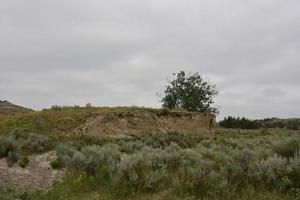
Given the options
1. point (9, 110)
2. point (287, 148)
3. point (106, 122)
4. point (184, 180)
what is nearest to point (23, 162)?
point (184, 180)

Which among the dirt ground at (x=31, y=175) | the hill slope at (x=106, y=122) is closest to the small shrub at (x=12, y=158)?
the dirt ground at (x=31, y=175)

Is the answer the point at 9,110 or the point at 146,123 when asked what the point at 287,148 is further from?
the point at 9,110

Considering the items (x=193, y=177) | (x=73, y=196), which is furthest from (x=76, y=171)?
(x=193, y=177)

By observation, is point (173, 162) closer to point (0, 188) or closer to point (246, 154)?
point (246, 154)

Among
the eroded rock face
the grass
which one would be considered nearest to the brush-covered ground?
the grass

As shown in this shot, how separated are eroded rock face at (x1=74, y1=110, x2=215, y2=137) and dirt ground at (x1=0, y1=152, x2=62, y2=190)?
449 inches

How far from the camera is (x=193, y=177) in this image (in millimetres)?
9297

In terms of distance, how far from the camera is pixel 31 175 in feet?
40.3

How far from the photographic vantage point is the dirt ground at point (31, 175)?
11234 mm

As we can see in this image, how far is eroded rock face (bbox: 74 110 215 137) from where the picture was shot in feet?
88.1

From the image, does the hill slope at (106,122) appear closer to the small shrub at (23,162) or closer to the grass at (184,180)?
the small shrub at (23,162)

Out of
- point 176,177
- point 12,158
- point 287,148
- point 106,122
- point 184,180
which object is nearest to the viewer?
point 184,180

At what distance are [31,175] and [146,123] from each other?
17696 millimetres

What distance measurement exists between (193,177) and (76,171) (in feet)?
11.8
